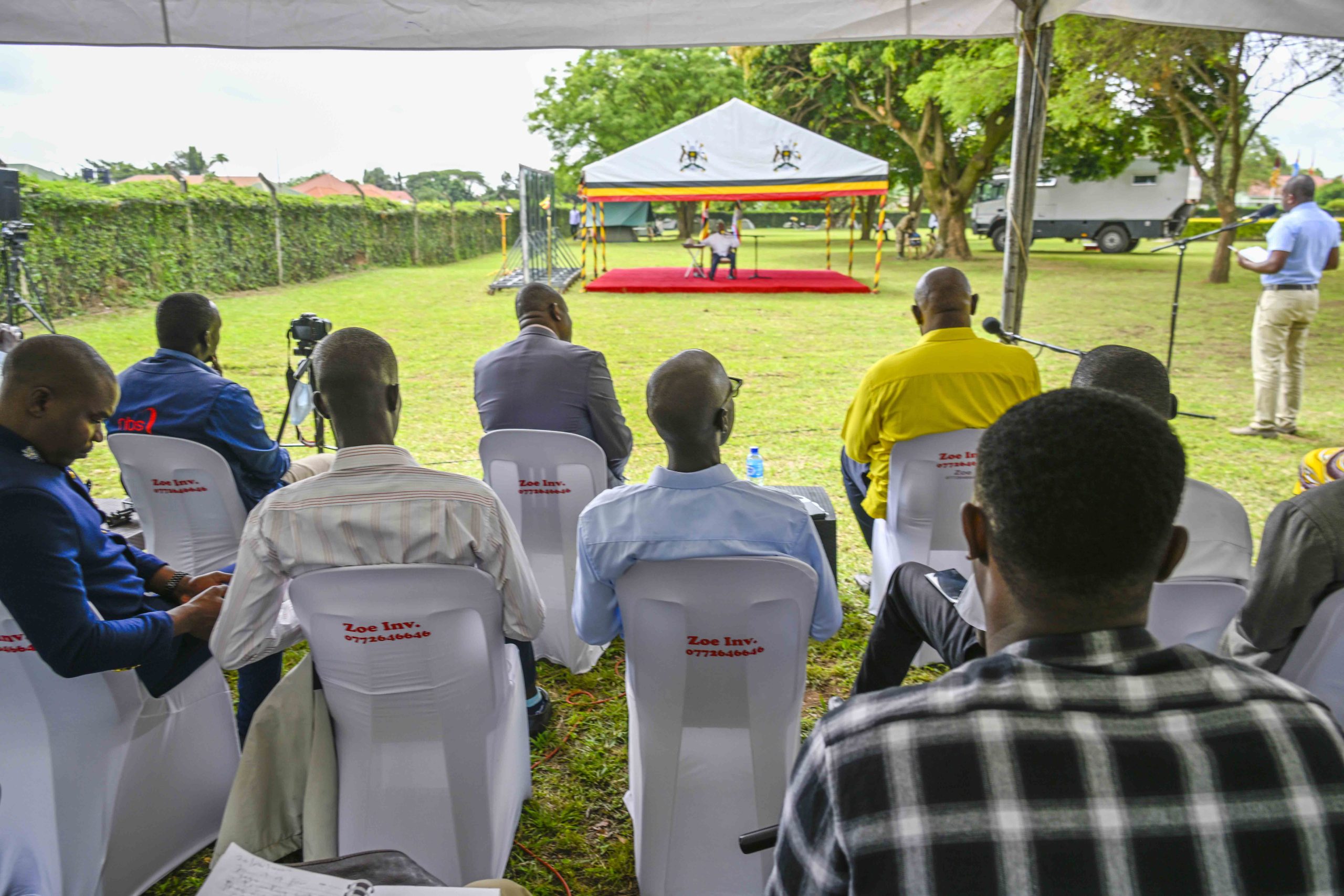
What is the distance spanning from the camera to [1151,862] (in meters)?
0.83

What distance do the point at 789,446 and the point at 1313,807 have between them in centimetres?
572

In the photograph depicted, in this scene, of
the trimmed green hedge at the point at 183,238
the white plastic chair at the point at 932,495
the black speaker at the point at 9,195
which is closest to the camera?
the white plastic chair at the point at 932,495

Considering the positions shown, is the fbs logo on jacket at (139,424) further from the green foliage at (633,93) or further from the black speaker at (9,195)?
→ the green foliage at (633,93)

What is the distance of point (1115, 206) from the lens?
2820 cm

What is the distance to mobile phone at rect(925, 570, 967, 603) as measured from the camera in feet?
6.81

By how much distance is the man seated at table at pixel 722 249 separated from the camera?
18766 mm

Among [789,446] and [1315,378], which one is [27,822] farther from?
[1315,378]

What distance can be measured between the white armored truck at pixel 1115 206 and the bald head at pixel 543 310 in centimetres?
2655

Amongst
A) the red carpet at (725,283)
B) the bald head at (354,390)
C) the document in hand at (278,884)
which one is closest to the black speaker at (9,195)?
the bald head at (354,390)

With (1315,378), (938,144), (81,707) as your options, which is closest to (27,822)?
(81,707)

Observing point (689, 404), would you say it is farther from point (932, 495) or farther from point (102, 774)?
point (102, 774)

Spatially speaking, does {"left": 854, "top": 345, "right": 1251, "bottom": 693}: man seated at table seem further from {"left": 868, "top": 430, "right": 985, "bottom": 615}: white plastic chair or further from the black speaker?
the black speaker

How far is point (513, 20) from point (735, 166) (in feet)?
42.9

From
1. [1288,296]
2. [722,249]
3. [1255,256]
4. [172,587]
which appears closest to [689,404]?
[172,587]
